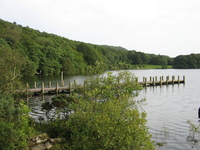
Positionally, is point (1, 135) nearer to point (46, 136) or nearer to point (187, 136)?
point (46, 136)

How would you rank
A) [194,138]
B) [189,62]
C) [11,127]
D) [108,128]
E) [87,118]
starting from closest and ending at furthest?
1. [108,128]
2. [11,127]
3. [87,118]
4. [194,138]
5. [189,62]

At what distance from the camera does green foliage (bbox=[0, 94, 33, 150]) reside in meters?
8.71

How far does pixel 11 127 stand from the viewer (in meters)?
8.88

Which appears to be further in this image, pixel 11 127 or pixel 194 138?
pixel 194 138

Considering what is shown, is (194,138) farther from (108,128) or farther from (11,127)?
(11,127)

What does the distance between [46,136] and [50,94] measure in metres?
23.0

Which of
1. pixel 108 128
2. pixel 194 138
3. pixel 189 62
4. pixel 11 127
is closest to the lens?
pixel 108 128

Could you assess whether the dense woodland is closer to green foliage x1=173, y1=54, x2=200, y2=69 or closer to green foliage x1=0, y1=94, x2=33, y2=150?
green foliage x1=0, y1=94, x2=33, y2=150

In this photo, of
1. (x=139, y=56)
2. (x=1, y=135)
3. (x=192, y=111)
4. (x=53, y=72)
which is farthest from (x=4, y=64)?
(x=139, y=56)

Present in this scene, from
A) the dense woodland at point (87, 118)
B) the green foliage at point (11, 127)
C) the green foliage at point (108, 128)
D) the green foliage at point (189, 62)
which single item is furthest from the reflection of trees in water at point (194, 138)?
the green foliage at point (189, 62)

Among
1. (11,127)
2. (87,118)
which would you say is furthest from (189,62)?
(11,127)

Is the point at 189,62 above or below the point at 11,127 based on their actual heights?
above

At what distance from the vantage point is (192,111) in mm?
24156

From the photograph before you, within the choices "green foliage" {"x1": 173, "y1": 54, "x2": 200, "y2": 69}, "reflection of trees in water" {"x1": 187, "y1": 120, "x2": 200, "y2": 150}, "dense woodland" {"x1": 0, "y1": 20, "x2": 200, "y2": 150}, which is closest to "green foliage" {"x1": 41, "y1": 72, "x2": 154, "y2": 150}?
"dense woodland" {"x1": 0, "y1": 20, "x2": 200, "y2": 150}
